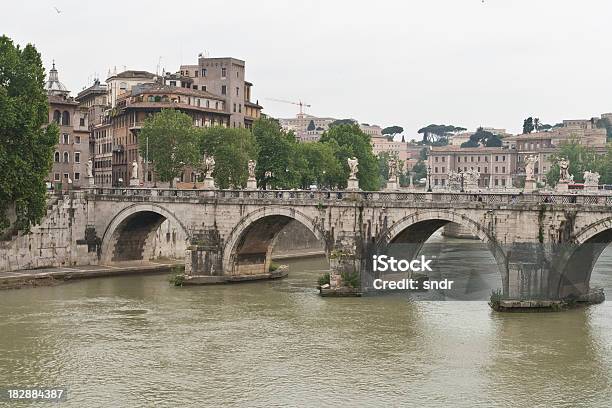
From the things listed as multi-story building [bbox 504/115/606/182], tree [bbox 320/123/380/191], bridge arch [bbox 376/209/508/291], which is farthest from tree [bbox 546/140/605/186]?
bridge arch [bbox 376/209/508/291]

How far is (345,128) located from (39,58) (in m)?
39.3

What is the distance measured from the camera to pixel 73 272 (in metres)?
45.1

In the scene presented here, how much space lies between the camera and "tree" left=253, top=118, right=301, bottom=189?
64.6m

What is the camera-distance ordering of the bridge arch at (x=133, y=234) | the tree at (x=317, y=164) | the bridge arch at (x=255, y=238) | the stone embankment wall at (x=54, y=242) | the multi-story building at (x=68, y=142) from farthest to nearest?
1. the tree at (x=317, y=164)
2. the multi-story building at (x=68, y=142)
3. the bridge arch at (x=133, y=234)
4. the stone embankment wall at (x=54, y=242)
5. the bridge arch at (x=255, y=238)

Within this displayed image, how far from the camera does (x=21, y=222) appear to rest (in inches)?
1763

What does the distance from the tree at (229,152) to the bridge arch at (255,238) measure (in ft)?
49.0

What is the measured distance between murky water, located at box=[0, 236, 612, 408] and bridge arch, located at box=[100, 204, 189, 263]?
A: 32.9ft

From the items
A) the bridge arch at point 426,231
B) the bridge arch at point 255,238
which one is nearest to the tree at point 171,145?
the bridge arch at point 255,238

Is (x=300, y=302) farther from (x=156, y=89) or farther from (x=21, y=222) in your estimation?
(x=156, y=89)

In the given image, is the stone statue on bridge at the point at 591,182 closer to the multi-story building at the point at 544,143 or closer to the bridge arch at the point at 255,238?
the bridge arch at the point at 255,238

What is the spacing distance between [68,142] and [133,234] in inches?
535

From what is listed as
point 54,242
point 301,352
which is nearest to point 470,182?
point 301,352

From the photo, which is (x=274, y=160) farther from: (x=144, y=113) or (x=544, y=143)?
(x=544, y=143)

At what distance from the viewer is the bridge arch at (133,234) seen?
160 ft
